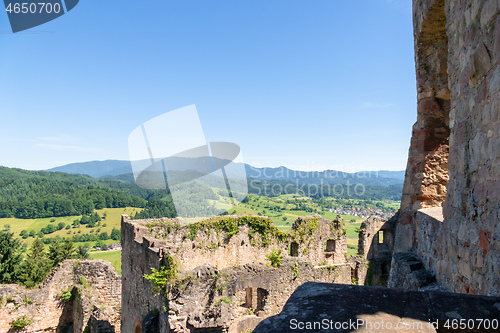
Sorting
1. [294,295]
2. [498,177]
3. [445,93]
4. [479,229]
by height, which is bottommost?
[294,295]

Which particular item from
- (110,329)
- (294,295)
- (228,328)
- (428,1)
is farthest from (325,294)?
(110,329)

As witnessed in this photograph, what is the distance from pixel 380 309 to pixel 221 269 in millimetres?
11109

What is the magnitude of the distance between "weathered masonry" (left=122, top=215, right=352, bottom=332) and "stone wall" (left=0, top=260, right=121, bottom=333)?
7.21ft

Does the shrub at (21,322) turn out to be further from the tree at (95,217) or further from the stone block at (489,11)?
the tree at (95,217)

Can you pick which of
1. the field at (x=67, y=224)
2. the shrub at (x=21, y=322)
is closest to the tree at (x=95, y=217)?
the field at (x=67, y=224)

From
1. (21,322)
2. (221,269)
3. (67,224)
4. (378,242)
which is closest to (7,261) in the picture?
(21,322)

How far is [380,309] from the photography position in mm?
1911

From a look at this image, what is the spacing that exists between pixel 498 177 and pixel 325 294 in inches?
56.1

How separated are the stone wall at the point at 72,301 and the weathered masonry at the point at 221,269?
7.21 ft

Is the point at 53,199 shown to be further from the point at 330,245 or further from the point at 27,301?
the point at 330,245

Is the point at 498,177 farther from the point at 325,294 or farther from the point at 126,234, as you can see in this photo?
the point at 126,234

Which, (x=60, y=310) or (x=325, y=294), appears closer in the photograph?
(x=325, y=294)

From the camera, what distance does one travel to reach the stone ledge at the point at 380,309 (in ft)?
5.84

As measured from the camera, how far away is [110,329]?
43.8ft
